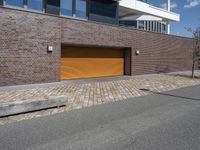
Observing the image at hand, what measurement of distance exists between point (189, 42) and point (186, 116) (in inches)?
779

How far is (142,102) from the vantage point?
842 cm

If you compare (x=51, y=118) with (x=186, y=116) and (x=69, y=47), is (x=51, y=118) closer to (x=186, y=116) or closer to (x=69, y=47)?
(x=186, y=116)

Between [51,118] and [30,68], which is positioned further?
[30,68]

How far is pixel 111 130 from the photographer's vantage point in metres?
5.29

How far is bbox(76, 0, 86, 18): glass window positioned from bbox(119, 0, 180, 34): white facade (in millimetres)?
6099

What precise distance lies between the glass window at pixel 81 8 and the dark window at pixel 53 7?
1949mm

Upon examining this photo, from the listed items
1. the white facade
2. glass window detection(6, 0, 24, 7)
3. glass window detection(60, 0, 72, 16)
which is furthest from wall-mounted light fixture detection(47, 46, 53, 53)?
the white facade

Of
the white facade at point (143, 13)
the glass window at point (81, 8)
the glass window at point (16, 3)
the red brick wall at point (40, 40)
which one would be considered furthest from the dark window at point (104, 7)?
the glass window at point (16, 3)

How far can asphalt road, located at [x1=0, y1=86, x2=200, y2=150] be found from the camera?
442 cm

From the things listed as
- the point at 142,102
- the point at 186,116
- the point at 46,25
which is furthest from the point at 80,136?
the point at 46,25

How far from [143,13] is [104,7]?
8.60m

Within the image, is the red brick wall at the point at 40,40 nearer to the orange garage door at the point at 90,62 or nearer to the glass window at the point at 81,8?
the orange garage door at the point at 90,62

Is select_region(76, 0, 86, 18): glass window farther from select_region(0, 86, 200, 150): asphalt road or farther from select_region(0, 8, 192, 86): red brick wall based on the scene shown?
select_region(0, 86, 200, 150): asphalt road

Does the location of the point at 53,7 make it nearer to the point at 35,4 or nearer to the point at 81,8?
the point at 35,4
